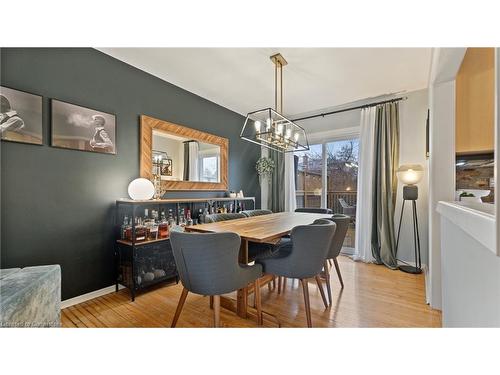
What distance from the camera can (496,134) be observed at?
1.51 ft

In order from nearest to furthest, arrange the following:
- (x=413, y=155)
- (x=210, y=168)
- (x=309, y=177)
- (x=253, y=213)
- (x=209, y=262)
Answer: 1. (x=209, y=262)
2. (x=253, y=213)
3. (x=413, y=155)
4. (x=210, y=168)
5. (x=309, y=177)

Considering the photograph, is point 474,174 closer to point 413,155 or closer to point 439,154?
point 439,154

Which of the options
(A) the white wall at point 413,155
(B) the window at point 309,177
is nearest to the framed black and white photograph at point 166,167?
(B) the window at point 309,177

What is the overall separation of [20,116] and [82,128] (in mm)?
437

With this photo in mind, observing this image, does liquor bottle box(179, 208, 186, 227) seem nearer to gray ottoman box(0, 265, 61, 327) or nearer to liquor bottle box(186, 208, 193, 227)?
liquor bottle box(186, 208, 193, 227)

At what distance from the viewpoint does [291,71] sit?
2768 millimetres

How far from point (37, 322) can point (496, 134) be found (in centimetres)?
189

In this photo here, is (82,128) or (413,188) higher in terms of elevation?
(82,128)

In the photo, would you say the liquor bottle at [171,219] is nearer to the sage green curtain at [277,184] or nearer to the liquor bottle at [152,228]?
the liquor bottle at [152,228]

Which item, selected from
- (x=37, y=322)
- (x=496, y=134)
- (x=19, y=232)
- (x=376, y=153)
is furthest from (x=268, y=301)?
(x=376, y=153)

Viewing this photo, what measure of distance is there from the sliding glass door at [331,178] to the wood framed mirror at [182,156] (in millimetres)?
1727

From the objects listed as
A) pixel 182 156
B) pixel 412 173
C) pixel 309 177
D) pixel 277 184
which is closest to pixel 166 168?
pixel 182 156

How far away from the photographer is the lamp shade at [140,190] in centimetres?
239
